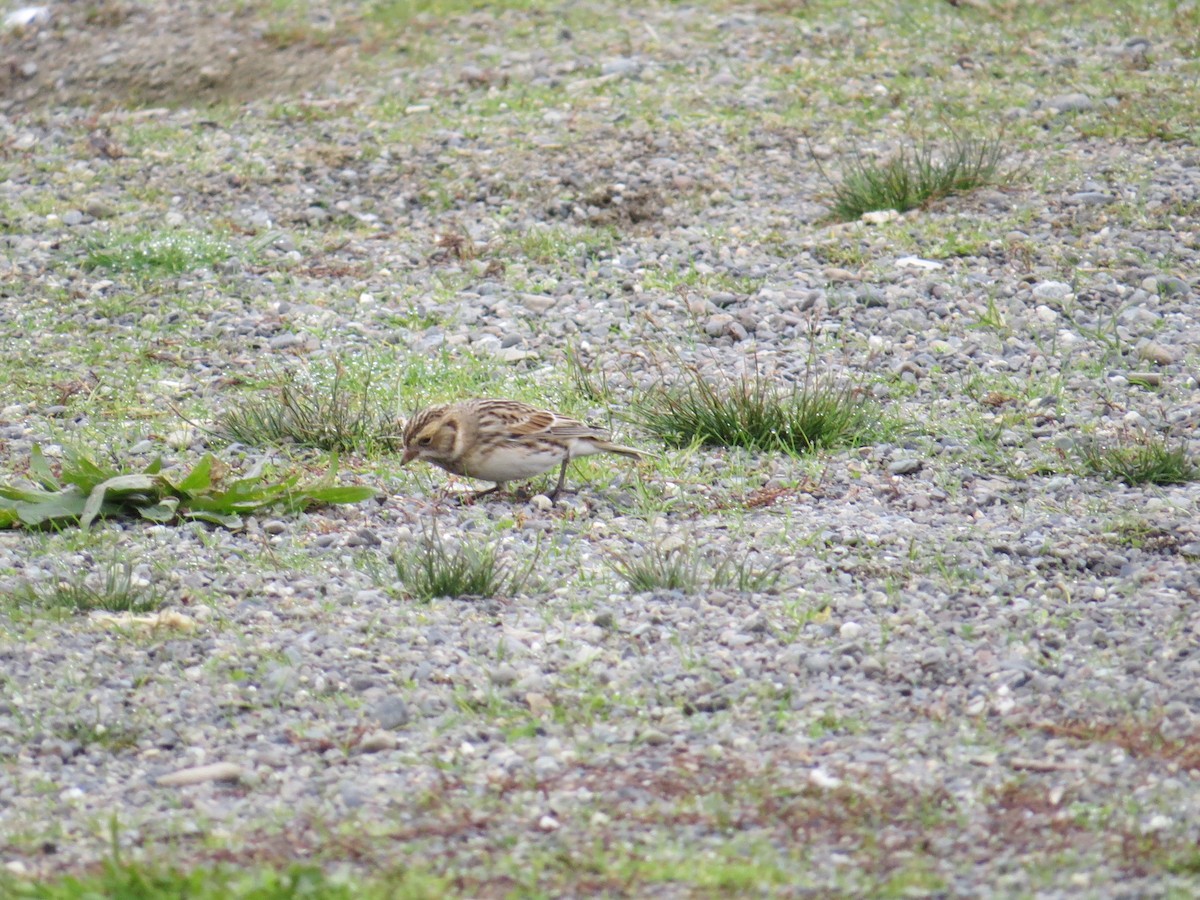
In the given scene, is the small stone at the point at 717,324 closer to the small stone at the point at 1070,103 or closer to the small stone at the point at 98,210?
the small stone at the point at 1070,103

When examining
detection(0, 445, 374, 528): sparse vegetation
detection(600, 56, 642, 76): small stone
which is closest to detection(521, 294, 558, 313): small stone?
detection(0, 445, 374, 528): sparse vegetation

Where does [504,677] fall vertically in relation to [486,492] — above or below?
above

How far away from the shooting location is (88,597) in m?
6.13

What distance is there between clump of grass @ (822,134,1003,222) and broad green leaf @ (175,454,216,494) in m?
5.34

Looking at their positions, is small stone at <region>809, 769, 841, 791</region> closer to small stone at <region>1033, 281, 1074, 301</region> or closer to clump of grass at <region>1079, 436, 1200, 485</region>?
clump of grass at <region>1079, 436, 1200, 485</region>

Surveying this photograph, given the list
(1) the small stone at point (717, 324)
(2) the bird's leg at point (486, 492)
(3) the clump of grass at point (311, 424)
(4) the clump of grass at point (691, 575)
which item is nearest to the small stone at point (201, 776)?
(4) the clump of grass at point (691, 575)

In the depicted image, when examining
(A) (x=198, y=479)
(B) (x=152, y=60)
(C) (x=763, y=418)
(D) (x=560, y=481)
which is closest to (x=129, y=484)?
(A) (x=198, y=479)

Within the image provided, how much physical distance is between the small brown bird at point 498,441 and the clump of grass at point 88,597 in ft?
5.43

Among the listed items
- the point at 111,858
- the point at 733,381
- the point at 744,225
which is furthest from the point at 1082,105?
the point at 111,858

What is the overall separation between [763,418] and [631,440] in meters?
0.70

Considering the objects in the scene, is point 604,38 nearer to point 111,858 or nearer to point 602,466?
point 602,466

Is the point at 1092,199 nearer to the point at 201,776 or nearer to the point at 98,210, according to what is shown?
the point at 98,210

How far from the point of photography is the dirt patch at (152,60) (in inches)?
558

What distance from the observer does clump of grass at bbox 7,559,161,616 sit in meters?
6.12
